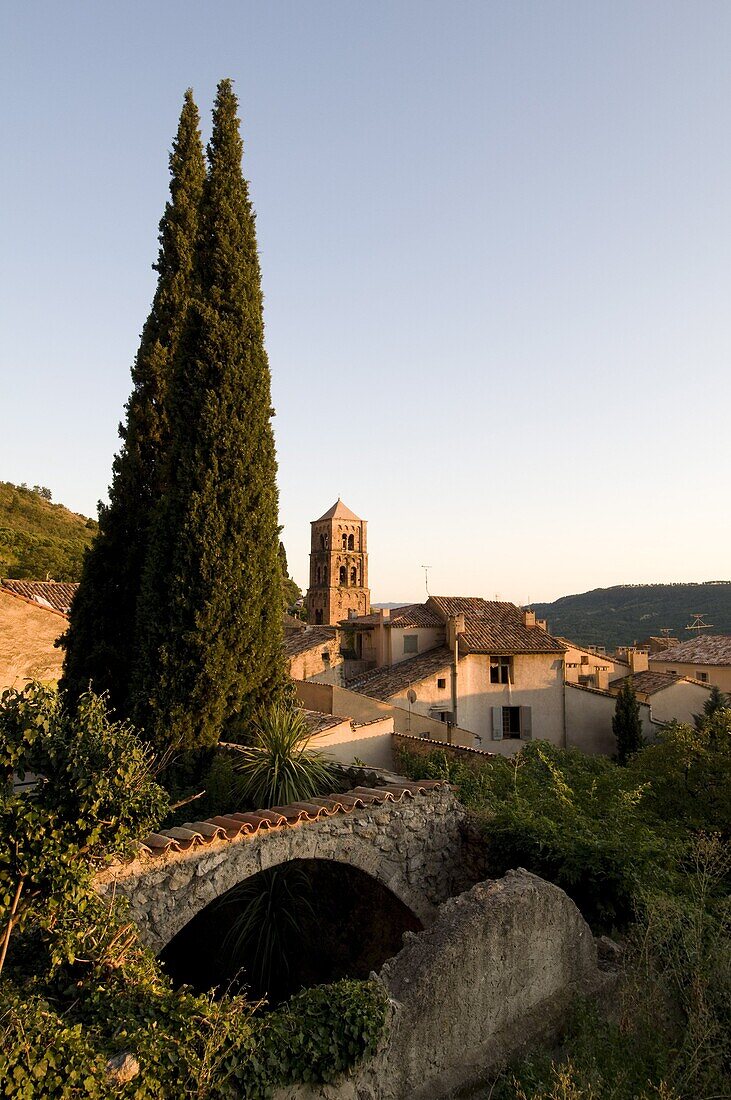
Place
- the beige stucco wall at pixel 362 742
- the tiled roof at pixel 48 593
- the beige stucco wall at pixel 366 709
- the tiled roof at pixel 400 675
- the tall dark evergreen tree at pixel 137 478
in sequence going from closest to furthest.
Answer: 1. the tall dark evergreen tree at pixel 137 478
2. the beige stucco wall at pixel 362 742
3. the beige stucco wall at pixel 366 709
4. the tiled roof at pixel 48 593
5. the tiled roof at pixel 400 675

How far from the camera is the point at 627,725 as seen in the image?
27188mm

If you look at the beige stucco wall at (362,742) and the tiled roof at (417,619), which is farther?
the tiled roof at (417,619)

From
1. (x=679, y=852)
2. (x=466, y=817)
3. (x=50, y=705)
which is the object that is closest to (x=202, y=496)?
(x=50, y=705)

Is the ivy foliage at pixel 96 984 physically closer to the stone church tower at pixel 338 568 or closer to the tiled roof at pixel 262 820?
the tiled roof at pixel 262 820

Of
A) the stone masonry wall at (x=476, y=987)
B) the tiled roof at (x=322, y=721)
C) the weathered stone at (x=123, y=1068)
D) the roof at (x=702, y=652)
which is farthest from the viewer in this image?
the roof at (x=702, y=652)

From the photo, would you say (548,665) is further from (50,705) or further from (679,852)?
(50,705)

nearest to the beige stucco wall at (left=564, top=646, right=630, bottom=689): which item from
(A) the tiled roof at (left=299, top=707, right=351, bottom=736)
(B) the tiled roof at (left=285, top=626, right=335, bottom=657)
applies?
(B) the tiled roof at (left=285, top=626, right=335, bottom=657)

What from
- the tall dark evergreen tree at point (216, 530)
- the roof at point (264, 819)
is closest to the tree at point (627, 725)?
the tall dark evergreen tree at point (216, 530)

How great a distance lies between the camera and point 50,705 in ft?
19.6

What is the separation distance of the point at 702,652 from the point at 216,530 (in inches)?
1481

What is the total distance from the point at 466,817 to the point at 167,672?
5.42 meters

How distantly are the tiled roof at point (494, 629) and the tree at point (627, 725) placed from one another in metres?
3.42

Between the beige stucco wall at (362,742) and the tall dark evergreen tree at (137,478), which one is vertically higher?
the tall dark evergreen tree at (137,478)

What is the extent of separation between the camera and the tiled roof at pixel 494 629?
1073 inches
